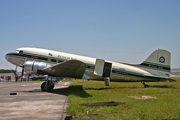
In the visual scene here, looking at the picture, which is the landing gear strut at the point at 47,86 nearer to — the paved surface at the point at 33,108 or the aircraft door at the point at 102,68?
the paved surface at the point at 33,108

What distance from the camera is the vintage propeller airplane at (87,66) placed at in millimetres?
12750

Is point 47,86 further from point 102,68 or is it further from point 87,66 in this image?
point 102,68

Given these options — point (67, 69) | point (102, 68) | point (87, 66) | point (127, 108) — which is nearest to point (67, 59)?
point (87, 66)

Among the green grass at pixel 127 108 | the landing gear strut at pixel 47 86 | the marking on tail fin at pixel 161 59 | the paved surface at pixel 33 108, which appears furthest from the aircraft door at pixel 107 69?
the paved surface at pixel 33 108

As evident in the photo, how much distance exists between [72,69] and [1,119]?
773 cm

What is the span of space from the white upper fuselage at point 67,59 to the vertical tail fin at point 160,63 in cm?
88

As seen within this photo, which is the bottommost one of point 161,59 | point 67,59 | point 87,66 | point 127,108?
point 127,108

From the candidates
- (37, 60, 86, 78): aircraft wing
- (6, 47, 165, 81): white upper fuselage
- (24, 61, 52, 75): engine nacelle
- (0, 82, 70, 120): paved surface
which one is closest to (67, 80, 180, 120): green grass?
(0, 82, 70, 120): paved surface

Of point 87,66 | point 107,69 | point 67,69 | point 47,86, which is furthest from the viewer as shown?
point 107,69

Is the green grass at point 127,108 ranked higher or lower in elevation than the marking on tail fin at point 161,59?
lower

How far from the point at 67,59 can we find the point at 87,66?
2.06 m

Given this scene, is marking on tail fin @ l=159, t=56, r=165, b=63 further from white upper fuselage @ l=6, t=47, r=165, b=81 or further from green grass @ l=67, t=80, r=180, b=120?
→ green grass @ l=67, t=80, r=180, b=120

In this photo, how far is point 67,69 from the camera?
40.8 ft

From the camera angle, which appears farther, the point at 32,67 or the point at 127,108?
the point at 32,67
